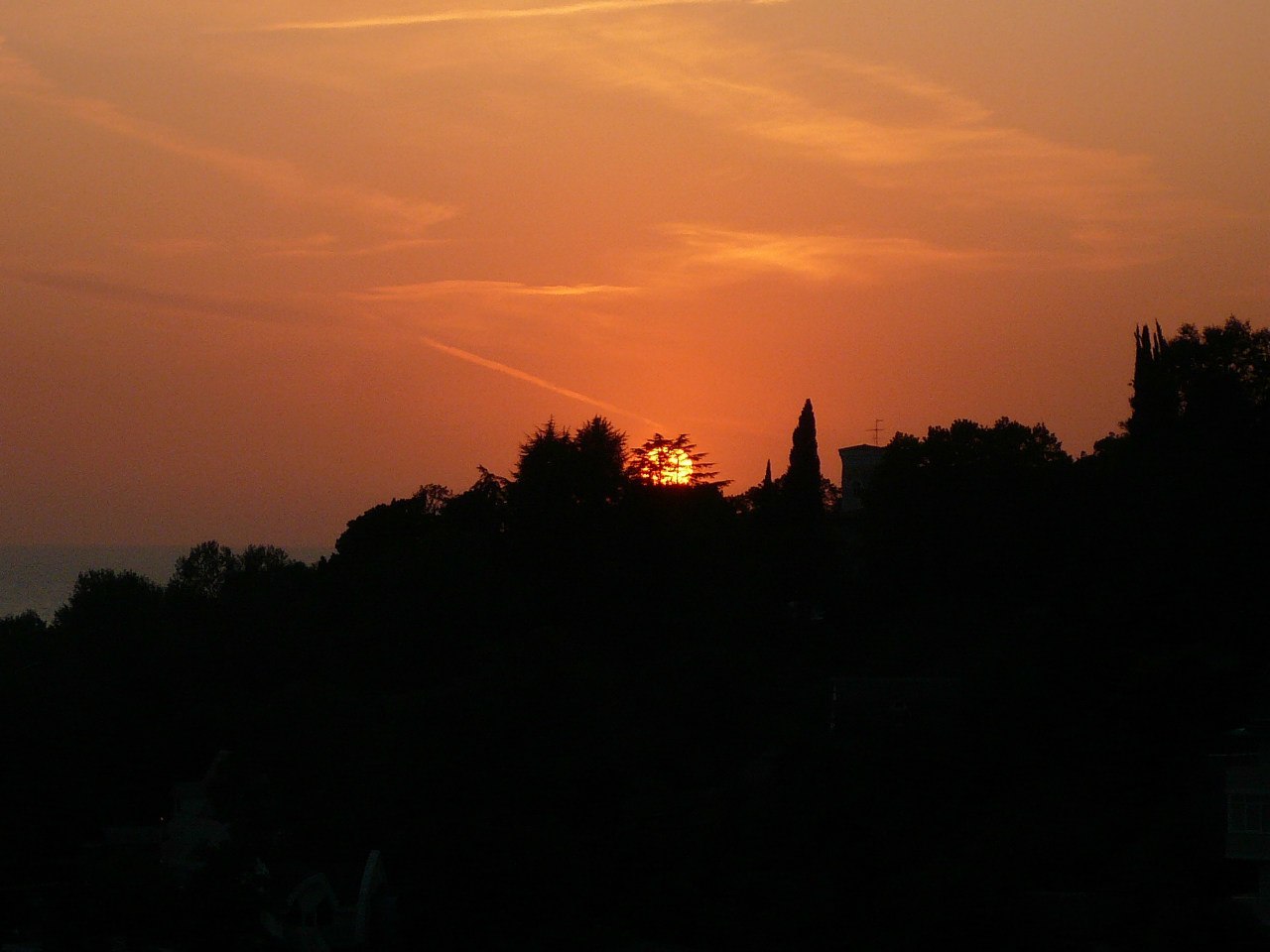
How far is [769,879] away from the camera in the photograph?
3847 cm

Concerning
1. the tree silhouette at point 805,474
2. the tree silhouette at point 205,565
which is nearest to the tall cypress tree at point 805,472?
the tree silhouette at point 805,474

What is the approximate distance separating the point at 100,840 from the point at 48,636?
4138 centimetres

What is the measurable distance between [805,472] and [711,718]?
23.3 meters

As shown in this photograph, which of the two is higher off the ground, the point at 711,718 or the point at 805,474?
the point at 805,474

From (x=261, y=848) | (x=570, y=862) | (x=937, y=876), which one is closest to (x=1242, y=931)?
(x=937, y=876)

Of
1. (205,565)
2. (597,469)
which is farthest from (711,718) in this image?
(205,565)

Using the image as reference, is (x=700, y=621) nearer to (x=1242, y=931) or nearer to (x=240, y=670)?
(x=240, y=670)

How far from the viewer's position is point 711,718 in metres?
50.4

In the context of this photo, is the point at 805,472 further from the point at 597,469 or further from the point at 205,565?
the point at 205,565

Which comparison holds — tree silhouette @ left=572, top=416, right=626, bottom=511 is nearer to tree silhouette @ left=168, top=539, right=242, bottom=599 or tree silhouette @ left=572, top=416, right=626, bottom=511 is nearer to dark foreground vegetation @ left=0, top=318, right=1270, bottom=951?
dark foreground vegetation @ left=0, top=318, right=1270, bottom=951

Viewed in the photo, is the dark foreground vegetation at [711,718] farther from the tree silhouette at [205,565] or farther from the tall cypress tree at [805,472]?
the tree silhouette at [205,565]

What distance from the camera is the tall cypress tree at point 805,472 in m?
69.6

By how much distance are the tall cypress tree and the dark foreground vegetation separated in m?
0.21

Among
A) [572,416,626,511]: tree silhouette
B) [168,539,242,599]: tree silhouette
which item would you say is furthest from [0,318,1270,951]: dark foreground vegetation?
[168,539,242,599]: tree silhouette
